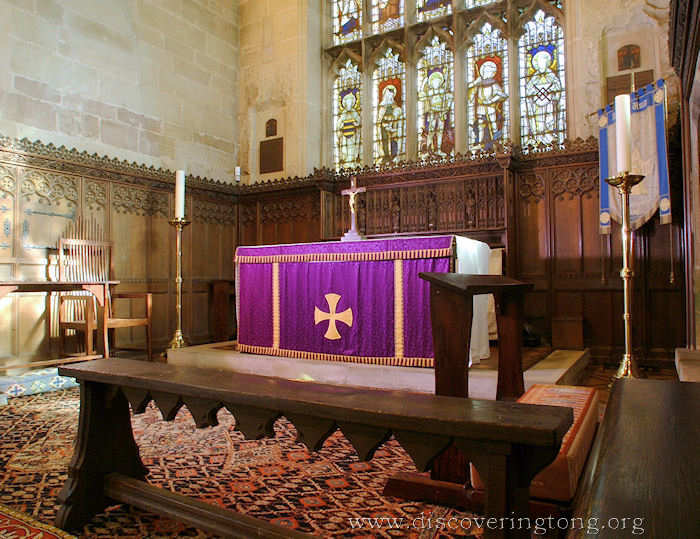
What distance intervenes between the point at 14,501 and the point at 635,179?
3.67 metres

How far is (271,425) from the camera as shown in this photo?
1.64 meters

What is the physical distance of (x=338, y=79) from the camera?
27.1 feet

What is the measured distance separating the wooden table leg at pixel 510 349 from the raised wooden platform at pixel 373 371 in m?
0.98

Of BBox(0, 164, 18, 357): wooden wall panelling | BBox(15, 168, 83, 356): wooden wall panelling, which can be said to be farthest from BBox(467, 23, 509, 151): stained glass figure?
BBox(0, 164, 18, 357): wooden wall panelling

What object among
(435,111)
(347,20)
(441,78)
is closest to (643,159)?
(435,111)

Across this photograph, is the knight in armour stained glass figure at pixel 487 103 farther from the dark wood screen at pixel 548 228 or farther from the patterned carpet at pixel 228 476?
the patterned carpet at pixel 228 476

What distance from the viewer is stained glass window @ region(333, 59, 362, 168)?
7.97 metres

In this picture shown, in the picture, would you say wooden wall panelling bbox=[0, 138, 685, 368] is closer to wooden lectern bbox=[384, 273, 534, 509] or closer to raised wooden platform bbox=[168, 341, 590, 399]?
raised wooden platform bbox=[168, 341, 590, 399]

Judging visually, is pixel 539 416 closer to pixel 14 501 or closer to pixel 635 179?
pixel 14 501

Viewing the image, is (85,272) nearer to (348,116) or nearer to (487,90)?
(348,116)

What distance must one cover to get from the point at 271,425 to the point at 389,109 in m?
6.88

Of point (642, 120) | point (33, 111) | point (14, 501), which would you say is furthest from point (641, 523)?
point (33, 111)

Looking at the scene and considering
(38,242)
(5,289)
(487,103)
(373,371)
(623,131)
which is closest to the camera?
(623,131)

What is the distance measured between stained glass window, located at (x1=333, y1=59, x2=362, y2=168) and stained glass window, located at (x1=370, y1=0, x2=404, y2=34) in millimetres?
711
